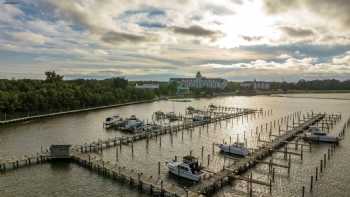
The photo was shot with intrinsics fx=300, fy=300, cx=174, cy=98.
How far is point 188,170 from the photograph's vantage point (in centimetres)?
2862

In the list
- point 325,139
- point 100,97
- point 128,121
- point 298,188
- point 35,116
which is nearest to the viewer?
point 298,188

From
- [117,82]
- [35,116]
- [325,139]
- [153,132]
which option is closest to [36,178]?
[153,132]

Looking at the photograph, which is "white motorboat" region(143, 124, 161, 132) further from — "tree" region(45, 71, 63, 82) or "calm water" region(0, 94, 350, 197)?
"tree" region(45, 71, 63, 82)

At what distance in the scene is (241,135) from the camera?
52.0 metres

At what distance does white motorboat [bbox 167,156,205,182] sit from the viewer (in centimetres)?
2816

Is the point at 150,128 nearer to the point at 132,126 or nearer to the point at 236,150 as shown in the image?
the point at 132,126

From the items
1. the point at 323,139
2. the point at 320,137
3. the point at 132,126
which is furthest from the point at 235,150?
the point at 132,126

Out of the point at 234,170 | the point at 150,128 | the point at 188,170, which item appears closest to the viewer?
the point at 188,170

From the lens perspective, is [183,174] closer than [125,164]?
Yes

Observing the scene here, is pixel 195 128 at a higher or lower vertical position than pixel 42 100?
lower

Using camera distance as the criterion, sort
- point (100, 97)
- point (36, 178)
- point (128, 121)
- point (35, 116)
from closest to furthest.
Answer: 1. point (36, 178)
2. point (128, 121)
3. point (35, 116)
4. point (100, 97)

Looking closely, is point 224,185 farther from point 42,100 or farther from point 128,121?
point 42,100

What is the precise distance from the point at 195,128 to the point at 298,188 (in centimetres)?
3188

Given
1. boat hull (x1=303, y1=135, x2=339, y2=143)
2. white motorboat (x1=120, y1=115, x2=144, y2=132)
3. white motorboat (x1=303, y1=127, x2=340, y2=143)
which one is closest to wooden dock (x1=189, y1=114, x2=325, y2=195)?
white motorboat (x1=303, y1=127, x2=340, y2=143)
